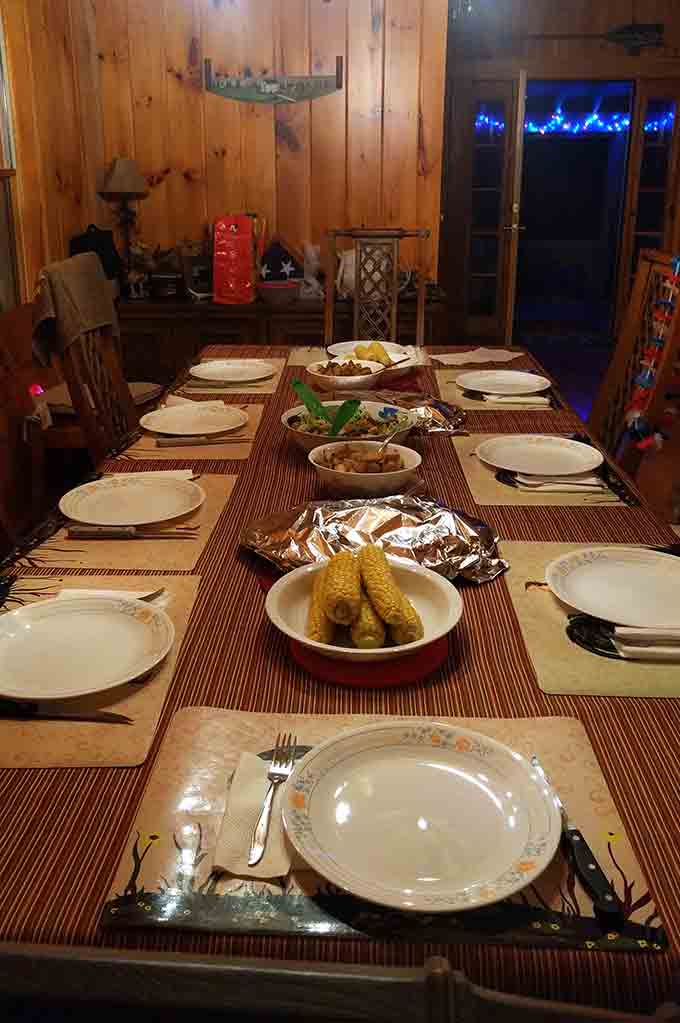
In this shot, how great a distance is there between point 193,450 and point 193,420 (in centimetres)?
19

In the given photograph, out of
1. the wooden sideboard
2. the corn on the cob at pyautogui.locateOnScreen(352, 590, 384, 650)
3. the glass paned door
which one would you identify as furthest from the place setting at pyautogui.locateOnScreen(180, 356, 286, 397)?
the glass paned door

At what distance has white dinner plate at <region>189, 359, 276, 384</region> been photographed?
2463 mm

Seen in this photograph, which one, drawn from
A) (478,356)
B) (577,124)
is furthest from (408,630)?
(577,124)

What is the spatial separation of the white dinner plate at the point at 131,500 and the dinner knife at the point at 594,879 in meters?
0.87

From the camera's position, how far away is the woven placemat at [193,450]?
1.82 meters

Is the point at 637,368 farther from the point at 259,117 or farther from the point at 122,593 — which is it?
the point at 259,117

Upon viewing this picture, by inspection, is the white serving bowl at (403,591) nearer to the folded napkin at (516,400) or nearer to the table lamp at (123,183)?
the folded napkin at (516,400)

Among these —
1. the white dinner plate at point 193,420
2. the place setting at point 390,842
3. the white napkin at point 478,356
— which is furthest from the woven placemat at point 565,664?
the white napkin at point 478,356

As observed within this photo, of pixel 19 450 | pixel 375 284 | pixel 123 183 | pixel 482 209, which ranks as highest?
pixel 123 183

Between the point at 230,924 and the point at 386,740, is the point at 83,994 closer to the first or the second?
the point at 230,924

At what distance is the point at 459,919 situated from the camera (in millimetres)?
668

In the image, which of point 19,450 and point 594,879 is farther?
point 19,450

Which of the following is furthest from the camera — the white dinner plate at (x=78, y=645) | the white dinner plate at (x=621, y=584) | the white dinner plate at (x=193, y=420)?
the white dinner plate at (x=193, y=420)

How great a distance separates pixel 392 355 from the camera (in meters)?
2.68
